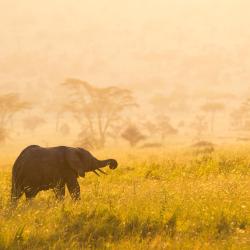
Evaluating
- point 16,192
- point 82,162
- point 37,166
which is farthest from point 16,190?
point 82,162

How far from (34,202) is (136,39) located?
168m

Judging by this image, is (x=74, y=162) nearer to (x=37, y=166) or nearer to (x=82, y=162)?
(x=82, y=162)

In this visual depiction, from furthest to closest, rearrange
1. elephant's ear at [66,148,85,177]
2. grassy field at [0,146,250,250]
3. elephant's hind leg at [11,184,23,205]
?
elephant's ear at [66,148,85,177] → elephant's hind leg at [11,184,23,205] → grassy field at [0,146,250,250]

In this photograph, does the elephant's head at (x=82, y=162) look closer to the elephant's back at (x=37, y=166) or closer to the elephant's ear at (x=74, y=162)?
the elephant's ear at (x=74, y=162)

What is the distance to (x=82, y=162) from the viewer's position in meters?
8.39

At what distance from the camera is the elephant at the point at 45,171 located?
7852mm

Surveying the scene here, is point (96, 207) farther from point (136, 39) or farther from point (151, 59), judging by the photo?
point (136, 39)

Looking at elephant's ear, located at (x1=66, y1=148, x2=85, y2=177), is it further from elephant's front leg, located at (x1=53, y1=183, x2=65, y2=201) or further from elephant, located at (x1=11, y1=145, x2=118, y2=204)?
elephant's front leg, located at (x1=53, y1=183, x2=65, y2=201)

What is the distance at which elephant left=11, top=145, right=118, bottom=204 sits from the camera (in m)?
7.85

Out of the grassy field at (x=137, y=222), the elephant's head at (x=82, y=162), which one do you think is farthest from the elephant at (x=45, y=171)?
the grassy field at (x=137, y=222)

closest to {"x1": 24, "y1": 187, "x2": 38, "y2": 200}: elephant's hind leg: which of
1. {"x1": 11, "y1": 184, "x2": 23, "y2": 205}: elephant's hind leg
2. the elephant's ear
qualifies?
{"x1": 11, "y1": 184, "x2": 23, "y2": 205}: elephant's hind leg

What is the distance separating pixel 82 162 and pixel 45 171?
765mm

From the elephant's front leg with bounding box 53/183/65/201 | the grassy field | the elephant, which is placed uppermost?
the elephant

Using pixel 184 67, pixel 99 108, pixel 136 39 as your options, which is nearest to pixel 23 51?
pixel 136 39
